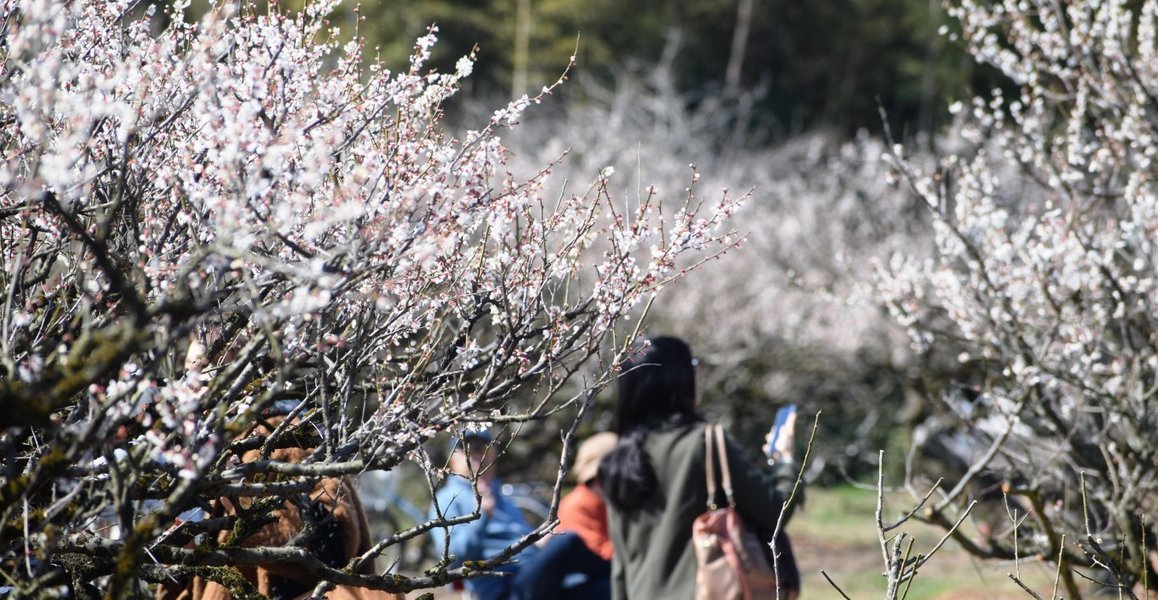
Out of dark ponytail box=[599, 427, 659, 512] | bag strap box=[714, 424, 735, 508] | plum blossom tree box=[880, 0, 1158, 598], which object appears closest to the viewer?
bag strap box=[714, 424, 735, 508]

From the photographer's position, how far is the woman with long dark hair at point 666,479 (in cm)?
420

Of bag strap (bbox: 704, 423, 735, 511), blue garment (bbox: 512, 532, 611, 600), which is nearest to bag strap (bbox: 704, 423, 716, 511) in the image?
bag strap (bbox: 704, 423, 735, 511)

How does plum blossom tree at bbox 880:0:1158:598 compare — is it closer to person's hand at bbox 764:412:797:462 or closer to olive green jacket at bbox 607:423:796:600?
person's hand at bbox 764:412:797:462

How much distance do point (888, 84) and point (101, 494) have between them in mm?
27922

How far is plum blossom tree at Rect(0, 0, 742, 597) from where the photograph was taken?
2.29 m

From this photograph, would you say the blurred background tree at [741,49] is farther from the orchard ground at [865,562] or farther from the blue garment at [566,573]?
the blue garment at [566,573]

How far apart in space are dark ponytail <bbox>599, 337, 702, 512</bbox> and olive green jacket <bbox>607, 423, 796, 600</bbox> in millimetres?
36

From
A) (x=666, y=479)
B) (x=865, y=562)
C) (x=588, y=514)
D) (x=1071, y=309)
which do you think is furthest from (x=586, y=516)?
(x=865, y=562)

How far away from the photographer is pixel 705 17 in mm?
28750

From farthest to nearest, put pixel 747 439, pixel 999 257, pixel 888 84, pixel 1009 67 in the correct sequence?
pixel 888 84 < pixel 747 439 < pixel 1009 67 < pixel 999 257

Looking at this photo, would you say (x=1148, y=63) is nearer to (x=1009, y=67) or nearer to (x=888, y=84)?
(x=1009, y=67)

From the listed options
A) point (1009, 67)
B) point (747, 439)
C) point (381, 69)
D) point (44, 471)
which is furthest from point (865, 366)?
point (44, 471)

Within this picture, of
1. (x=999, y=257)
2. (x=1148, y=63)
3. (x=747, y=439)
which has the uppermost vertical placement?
(x=1148, y=63)

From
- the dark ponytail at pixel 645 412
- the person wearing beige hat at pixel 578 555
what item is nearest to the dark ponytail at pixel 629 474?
the dark ponytail at pixel 645 412
